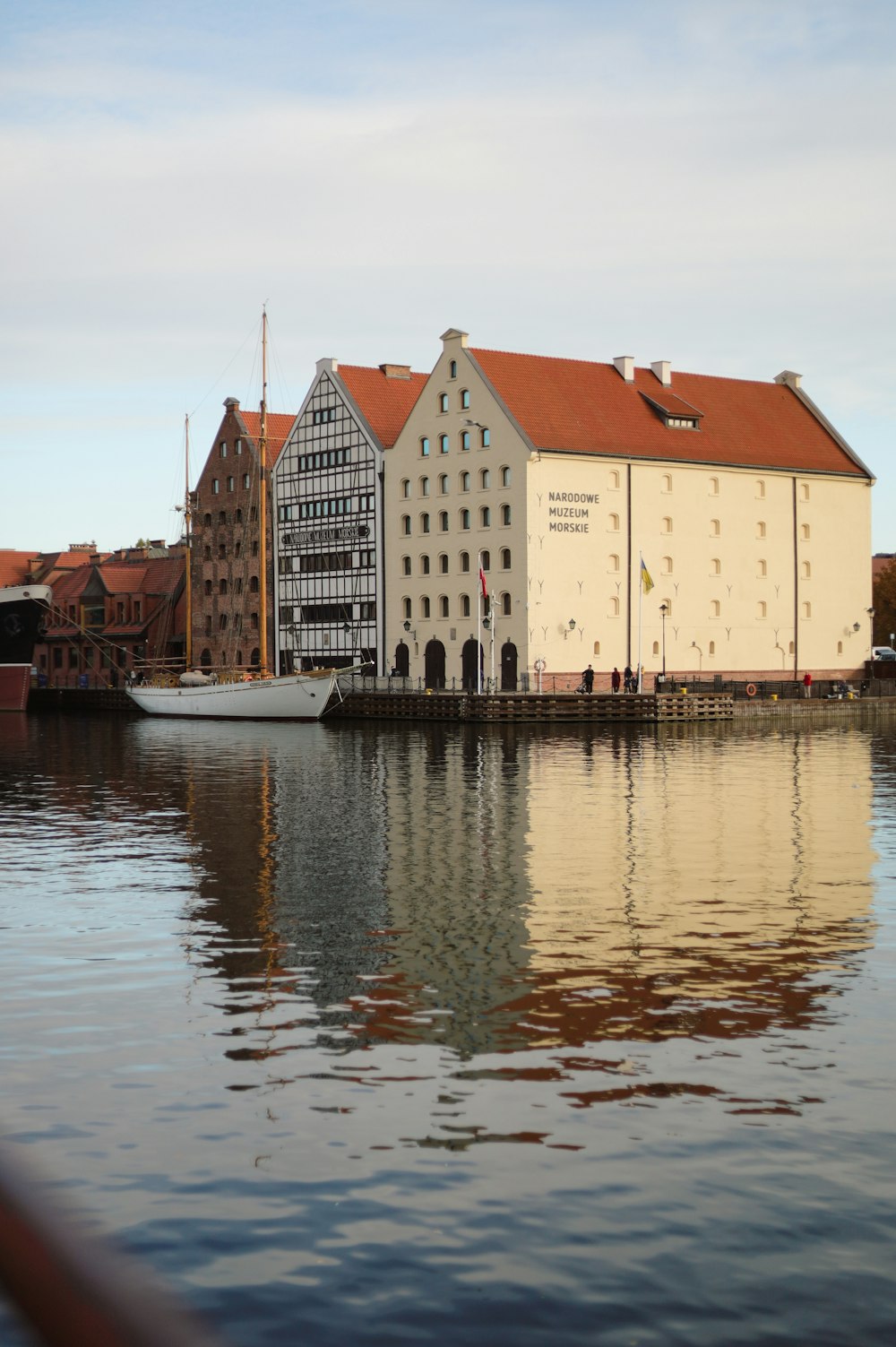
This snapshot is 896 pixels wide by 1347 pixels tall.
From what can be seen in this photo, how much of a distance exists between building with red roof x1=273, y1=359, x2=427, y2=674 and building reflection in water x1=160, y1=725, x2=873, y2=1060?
55936 mm

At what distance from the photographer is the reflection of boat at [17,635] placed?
4058 inches

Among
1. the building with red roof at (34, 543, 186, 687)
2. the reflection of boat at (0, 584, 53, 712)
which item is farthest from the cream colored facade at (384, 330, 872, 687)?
the building with red roof at (34, 543, 186, 687)

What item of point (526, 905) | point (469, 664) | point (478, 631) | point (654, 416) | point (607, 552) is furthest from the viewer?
point (654, 416)

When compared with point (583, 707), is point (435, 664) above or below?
above

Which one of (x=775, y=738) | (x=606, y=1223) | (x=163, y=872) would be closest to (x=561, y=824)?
(x=163, y=872)

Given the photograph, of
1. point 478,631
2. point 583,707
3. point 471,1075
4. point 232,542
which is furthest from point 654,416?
point 471,1075

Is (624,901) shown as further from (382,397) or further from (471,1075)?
(382,397)

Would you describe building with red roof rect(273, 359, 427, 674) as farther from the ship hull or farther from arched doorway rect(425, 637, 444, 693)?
the ship hull

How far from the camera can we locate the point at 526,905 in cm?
1912

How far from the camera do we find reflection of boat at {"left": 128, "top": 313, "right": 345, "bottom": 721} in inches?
3194

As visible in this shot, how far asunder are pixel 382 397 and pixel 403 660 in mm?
18528

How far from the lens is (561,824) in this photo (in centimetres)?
2889

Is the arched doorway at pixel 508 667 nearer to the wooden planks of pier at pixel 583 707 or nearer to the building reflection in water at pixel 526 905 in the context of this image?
the wooden planks of pier at pixel 583 707

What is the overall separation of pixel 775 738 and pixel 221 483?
199 feet
